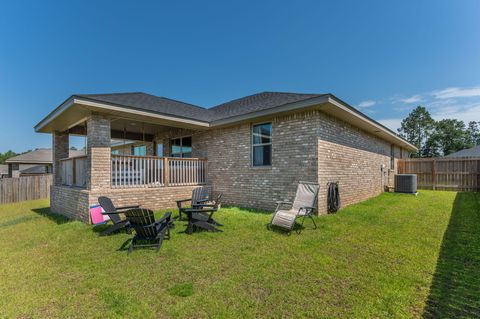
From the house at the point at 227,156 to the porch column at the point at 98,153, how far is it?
1.0 inches

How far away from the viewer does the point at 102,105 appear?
6.27 m

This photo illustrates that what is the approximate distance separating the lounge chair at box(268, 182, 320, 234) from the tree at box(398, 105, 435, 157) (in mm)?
48059

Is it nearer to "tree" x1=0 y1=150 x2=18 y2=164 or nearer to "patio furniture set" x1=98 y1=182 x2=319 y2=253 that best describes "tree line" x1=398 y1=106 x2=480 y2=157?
"patio furniture set" x1=98 y1=182 x2=319 y2=253

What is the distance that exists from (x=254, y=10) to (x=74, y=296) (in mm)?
11556

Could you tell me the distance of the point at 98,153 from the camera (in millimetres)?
6602

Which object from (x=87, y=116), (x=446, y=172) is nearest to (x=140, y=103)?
(x=87, y=116)

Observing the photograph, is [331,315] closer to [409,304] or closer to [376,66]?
[409,304]

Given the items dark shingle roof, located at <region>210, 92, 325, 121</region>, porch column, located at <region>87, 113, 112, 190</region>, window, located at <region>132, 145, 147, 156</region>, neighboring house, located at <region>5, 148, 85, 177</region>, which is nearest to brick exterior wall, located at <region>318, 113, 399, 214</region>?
dark shingle roof, located at <region>210, 92, 325, 121</region>

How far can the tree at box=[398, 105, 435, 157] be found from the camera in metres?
43.4

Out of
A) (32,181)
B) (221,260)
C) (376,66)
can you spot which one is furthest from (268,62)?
(32,181)

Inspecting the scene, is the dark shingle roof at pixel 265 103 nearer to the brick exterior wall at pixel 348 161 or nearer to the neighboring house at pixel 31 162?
the brick exterior wall at pixel 348 161

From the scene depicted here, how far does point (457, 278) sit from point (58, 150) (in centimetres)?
1269

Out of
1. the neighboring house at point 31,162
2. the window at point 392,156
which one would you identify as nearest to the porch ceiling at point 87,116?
the window at point 392,156

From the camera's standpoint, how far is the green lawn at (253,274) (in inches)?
95.7
